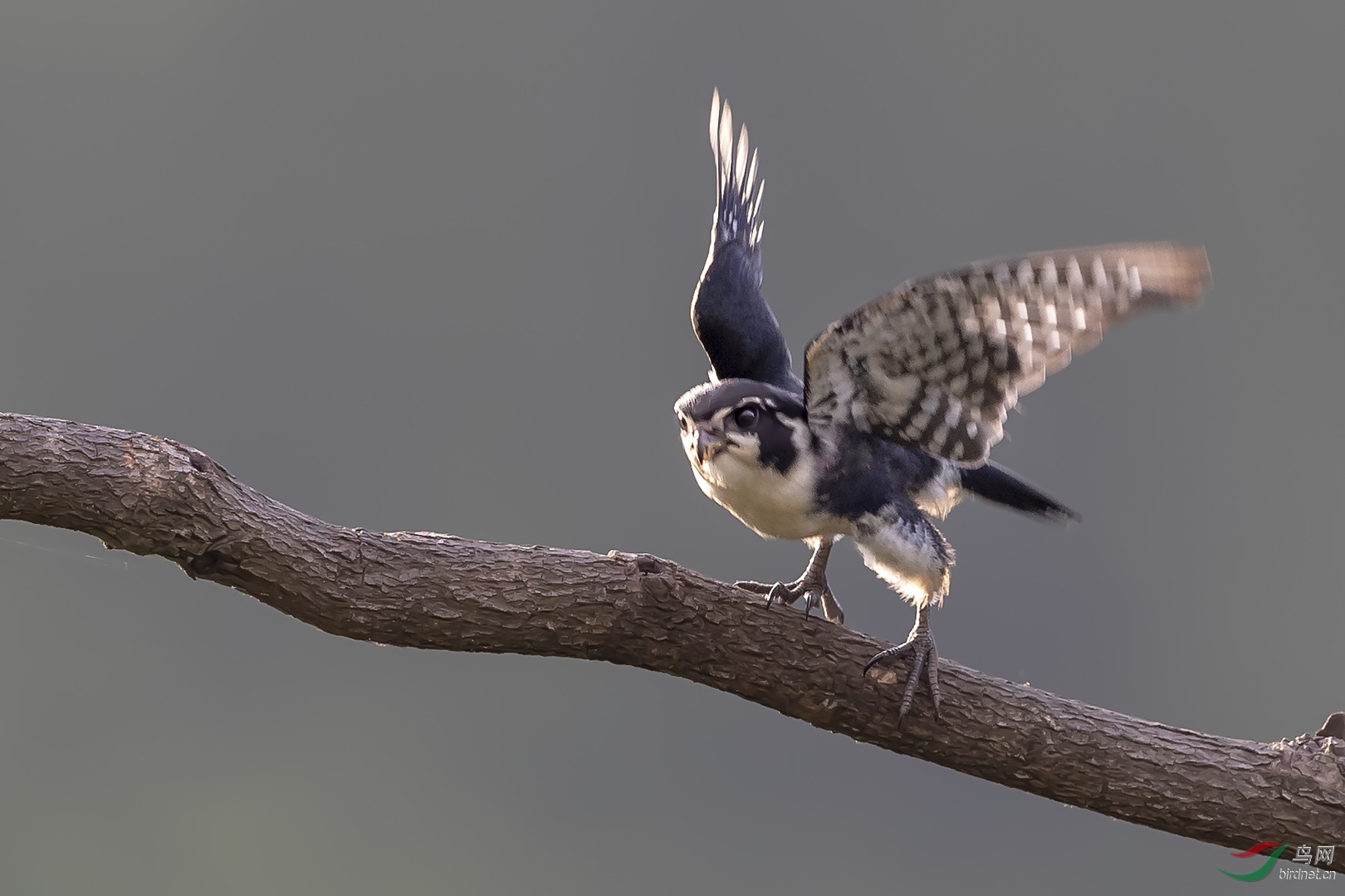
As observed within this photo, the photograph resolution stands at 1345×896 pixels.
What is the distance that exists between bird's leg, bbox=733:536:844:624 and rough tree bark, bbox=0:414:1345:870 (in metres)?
0.13

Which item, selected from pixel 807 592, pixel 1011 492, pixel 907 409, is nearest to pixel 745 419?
pixel 907 409

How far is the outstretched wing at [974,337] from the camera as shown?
154cm

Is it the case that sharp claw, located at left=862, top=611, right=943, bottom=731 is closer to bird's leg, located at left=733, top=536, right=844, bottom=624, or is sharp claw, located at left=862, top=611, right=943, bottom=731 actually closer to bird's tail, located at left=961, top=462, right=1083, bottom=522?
bird's leg, located at left=733, top=536, right=844, bottom=624

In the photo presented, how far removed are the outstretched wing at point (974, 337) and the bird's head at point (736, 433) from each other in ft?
0.32

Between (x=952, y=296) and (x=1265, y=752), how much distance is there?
0.94 metres

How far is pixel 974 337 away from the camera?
68.3 inches

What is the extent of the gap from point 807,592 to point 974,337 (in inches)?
23.2

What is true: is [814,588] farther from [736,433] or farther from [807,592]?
[736,433]

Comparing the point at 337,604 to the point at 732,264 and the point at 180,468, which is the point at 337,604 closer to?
the point at 180,468

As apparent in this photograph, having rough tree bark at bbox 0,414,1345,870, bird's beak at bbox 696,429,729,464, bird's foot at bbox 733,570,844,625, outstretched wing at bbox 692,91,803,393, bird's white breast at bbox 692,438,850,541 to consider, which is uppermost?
outstretched wing at bbox 692,91,803,393

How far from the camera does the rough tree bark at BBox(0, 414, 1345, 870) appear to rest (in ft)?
5.65

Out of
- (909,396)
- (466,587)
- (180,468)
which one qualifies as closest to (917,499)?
(909,396)

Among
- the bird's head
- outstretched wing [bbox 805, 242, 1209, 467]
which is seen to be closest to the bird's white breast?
the bird's head

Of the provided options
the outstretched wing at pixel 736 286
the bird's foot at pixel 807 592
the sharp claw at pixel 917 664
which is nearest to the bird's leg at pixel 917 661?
the sharp claw at pixel 917 664
